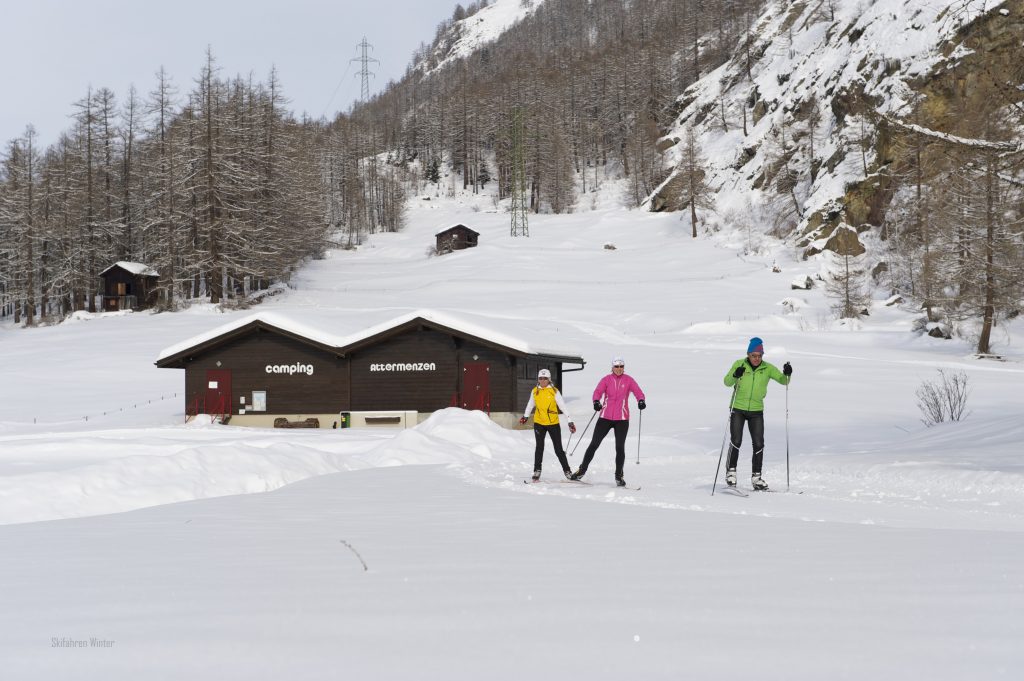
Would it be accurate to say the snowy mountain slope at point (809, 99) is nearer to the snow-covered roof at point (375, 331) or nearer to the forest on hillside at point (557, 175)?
the forest on hillside at point (557, 175)

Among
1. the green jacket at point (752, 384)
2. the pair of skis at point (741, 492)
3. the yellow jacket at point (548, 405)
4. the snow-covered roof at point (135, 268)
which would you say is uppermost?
the snow-covered roof at point (135, 268)

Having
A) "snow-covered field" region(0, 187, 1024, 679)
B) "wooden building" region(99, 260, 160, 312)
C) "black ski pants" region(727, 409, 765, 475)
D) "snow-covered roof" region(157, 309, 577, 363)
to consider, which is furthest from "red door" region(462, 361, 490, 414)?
"wooden building" region(99, 260, 160, 312)

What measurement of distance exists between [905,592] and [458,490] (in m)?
6.58

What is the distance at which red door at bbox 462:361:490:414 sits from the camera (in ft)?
86.4

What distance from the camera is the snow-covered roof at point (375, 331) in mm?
25719

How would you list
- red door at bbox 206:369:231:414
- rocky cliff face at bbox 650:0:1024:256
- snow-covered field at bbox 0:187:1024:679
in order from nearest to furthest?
snow-covered field at bbox 0:187:1024:679
red door at bbox 206:369:231:414
rocky cliff face at bbox 650:0:1024:256

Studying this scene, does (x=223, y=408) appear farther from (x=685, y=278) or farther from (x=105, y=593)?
(x=685, y=278)

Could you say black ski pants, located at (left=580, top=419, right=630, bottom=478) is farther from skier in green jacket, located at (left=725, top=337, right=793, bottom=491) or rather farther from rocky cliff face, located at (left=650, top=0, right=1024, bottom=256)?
rocky cliff face, located at (left=650, top=0, right=1024, bottom=256)

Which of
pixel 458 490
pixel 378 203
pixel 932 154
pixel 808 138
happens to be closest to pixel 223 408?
pixel 458 490

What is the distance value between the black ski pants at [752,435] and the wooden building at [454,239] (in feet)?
236

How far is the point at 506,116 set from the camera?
120 metres

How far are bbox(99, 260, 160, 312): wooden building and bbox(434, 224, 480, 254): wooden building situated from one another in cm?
3076

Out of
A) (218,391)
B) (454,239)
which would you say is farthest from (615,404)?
(454,239)

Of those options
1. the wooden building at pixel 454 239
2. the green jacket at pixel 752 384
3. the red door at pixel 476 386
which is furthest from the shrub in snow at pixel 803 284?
the green jacket at pixel 752 384
